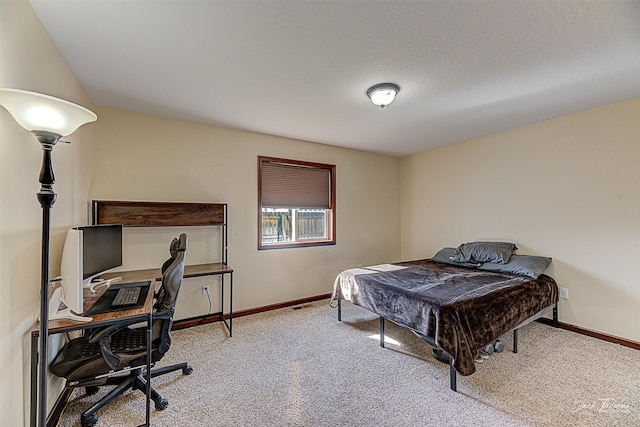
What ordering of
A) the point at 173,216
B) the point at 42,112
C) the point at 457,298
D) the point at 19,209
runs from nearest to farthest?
the point at 42,112, the point at 19,209, the point at 457,298, the point at 173,216

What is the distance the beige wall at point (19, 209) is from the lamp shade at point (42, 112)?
17 centimetres

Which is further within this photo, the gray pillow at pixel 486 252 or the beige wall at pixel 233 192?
the gray pillow at pixel 486 252

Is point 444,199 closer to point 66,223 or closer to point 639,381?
point 639,381

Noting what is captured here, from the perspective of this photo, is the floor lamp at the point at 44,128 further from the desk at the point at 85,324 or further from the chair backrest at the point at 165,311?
the chair backrest at the point at 165,311

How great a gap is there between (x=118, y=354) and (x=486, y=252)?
392 cm

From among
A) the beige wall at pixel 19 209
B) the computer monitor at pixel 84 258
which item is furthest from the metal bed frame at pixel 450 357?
the beige wall at pixel 19 209

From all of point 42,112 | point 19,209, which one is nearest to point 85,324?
point 19,209

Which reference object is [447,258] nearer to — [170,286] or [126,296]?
[170,286]

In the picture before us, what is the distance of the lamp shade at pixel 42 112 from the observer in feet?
3.69

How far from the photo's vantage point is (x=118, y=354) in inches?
66.6

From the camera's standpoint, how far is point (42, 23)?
1.59 meters

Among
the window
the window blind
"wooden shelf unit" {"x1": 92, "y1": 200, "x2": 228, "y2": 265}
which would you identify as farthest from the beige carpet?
the window blind

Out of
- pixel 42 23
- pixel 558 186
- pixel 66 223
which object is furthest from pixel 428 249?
pixel 42 23

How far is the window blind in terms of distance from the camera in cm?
379
